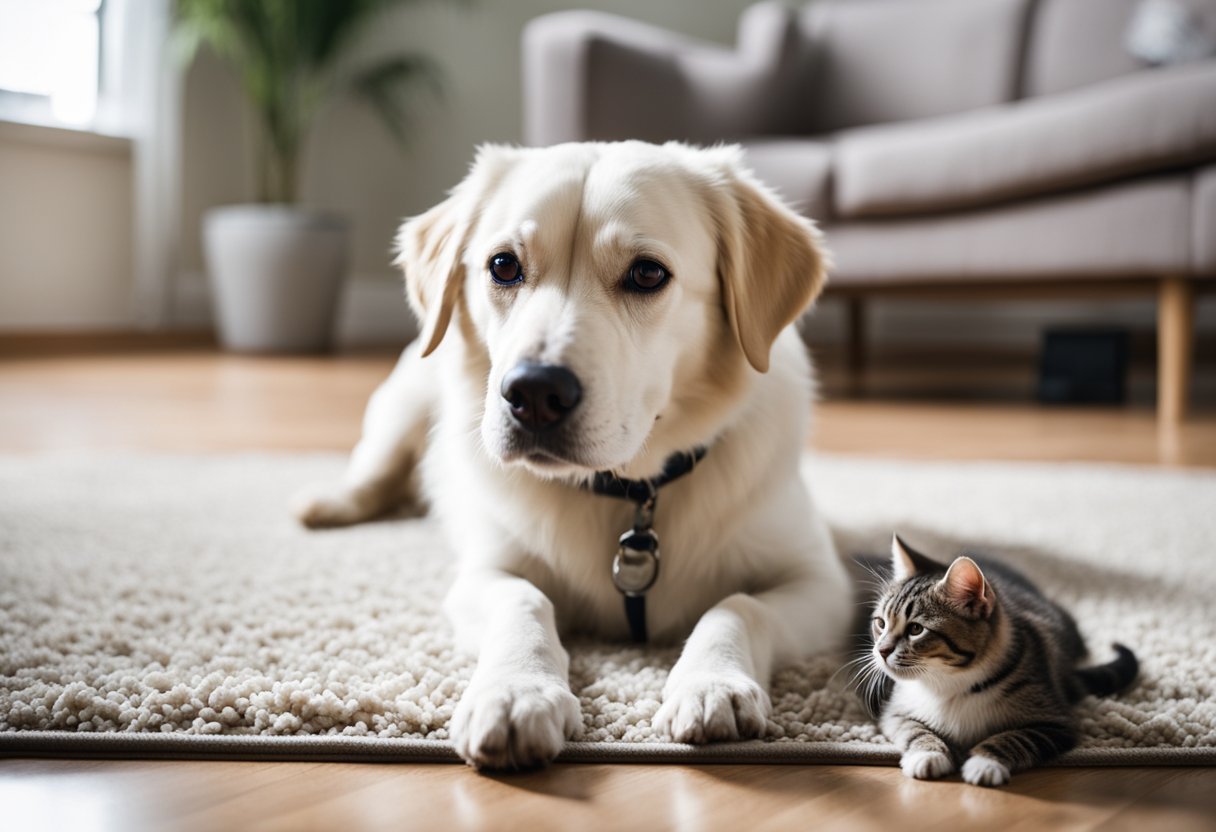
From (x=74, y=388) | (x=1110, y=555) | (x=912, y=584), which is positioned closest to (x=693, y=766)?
(x=912, y=584)

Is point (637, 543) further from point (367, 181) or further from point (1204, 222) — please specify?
point (367, 181)

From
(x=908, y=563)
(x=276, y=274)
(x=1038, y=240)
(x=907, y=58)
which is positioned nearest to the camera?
(x=908, y=563)

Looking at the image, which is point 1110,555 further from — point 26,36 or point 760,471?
point 26,36

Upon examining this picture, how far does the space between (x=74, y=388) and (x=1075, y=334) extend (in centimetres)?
419

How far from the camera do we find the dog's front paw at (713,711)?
110 cm

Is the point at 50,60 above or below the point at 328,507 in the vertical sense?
above

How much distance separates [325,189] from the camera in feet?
22.8

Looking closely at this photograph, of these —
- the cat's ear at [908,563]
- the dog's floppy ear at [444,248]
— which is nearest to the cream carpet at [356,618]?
the cat's ear at [908,563]

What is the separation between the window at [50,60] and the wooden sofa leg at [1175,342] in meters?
5.38

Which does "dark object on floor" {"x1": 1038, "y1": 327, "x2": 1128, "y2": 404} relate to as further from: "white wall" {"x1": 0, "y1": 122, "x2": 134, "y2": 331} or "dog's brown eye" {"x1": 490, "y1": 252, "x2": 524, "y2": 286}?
"white wall" {"x1": 0, "y1": 122, "x2": 134, "y2": 331}

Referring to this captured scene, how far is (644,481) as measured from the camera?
1506 millimetres

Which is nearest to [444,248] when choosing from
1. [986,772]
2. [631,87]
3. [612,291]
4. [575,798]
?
[612,291]

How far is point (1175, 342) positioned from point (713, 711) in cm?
303

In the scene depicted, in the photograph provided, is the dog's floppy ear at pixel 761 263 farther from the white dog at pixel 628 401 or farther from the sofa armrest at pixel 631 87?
the sofa armrest at pixel 631 87
